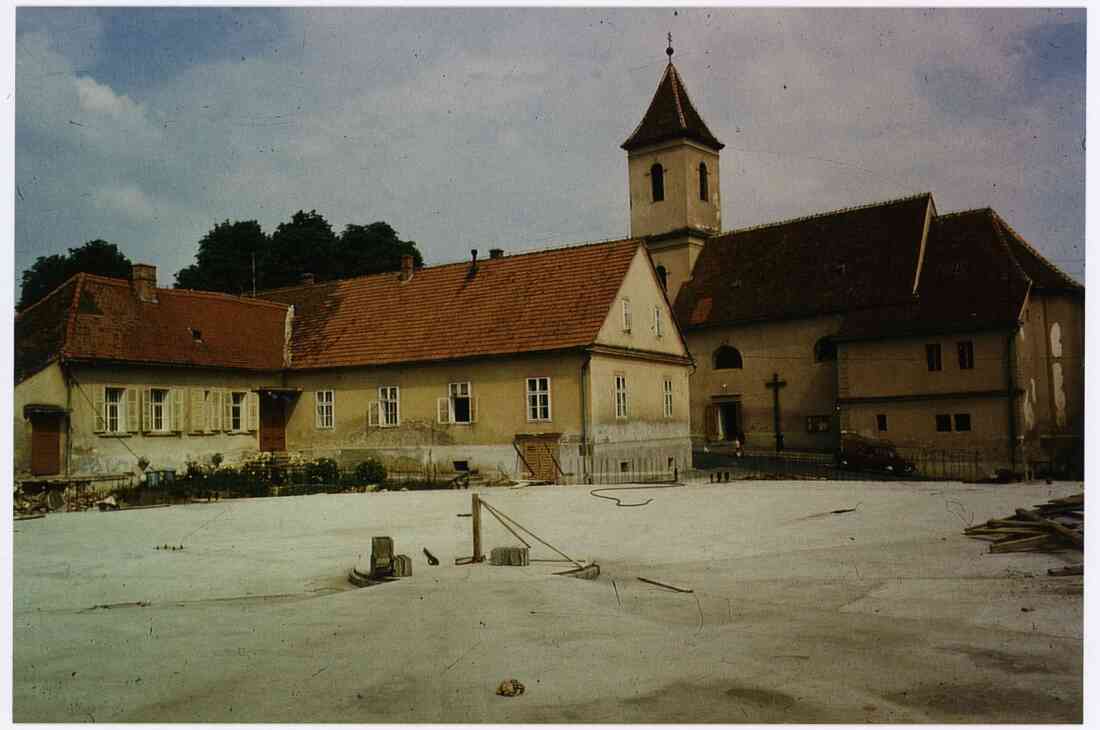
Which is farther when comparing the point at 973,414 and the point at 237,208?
the point at 973,414

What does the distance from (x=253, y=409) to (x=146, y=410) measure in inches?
151

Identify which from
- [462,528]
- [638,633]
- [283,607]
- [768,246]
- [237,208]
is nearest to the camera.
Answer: [638,633]

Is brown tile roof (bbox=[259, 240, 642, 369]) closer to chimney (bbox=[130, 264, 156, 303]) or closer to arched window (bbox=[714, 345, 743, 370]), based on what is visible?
chimney (bbox=[130, 264, 156, 303])

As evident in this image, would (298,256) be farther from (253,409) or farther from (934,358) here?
(934,358)

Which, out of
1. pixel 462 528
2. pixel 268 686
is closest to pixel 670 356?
pixel 462 528

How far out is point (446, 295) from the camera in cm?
2912

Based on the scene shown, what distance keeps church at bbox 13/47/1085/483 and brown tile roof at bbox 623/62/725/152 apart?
13147 millimetres

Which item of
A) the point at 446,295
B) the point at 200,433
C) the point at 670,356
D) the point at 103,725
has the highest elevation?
the point at 446,295

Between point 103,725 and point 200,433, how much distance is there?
69.0 feet

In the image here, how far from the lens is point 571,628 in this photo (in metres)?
9.16

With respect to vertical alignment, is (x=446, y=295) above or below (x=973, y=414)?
above

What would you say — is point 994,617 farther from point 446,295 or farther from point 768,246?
point 768,246

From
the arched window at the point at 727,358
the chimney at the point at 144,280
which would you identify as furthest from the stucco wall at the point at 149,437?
the arched window at the point at 727,358

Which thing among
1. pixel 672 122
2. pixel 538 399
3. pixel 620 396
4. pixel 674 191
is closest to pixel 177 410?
pixel 538 399
